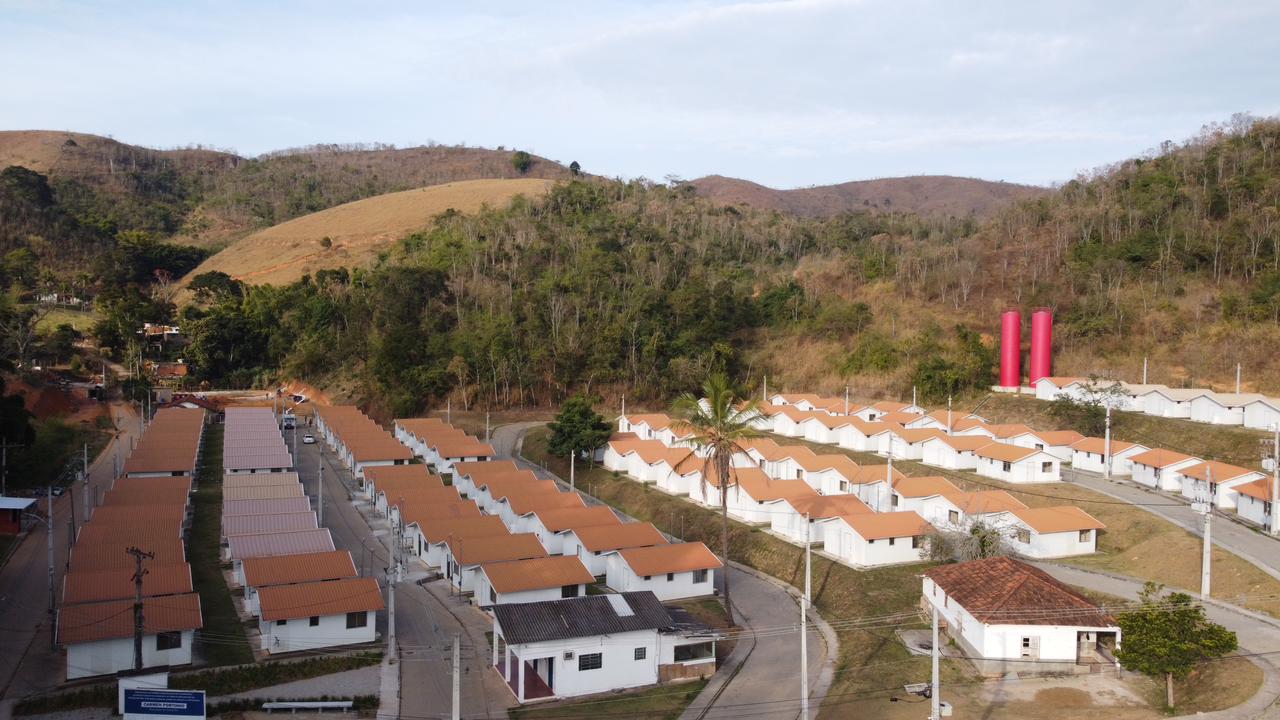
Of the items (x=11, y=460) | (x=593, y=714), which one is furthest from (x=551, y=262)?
(x=593, y=714)

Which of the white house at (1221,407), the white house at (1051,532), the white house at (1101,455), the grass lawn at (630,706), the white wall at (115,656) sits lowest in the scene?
the grass lawn at (630,706)

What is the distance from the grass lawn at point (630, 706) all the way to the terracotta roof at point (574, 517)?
10626 mm

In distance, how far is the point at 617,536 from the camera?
30.4 meters

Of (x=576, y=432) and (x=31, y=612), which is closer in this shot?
(x=31, y=612)

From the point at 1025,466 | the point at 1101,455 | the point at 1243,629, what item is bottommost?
the point at 1243,629

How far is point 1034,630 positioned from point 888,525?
8.67 meters

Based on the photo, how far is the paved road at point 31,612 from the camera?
2072 cm

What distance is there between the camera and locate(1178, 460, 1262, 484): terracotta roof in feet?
107

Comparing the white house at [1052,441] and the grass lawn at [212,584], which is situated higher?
the white house at [1052,441]

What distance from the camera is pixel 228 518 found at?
31891 millimetres

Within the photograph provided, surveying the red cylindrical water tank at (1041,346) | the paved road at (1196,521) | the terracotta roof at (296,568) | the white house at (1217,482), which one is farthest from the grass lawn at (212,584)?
the red cylindrical water tank at (1041,346)

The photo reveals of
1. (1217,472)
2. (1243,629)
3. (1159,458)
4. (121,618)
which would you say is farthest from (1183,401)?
(121,618)

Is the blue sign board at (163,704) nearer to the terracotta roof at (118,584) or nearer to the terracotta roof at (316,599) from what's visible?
the terracotta roof at (316,599)

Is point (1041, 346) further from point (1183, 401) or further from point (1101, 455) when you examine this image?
point (1101, 455)
